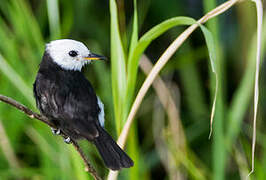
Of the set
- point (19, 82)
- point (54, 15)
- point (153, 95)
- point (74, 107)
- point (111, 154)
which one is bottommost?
point (153, 95)

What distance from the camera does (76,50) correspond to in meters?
1.68

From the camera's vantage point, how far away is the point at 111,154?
138 cm

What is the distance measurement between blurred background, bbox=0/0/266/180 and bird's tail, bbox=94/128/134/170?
26 centimetres

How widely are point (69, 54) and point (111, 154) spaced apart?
51cm

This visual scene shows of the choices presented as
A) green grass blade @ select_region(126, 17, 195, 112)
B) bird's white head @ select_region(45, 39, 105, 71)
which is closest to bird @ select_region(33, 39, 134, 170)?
bird's white head @ select_region(45, 39, 105, 71)

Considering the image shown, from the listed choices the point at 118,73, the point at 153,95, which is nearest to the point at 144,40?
the point at 118,73

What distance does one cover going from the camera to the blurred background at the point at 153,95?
220cm

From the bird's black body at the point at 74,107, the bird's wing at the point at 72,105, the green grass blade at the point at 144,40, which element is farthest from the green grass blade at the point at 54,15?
the green grass blade at the point at 144,40

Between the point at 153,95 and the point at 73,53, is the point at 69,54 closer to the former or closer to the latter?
the point at 73,53

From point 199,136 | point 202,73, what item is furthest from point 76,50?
point 202,73

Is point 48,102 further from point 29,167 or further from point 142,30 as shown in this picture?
point 142,30

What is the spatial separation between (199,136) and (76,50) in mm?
1980

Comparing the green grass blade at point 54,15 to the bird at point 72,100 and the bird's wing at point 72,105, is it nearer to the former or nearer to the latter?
the bird at point 72,100

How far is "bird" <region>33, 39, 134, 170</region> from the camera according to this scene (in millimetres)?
1436
